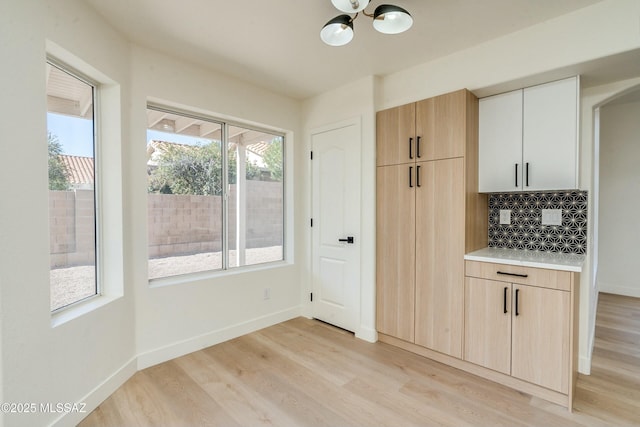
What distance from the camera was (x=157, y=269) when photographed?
263cm

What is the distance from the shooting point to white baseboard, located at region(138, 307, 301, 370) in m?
2.47

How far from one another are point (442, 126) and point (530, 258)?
48.2 inches

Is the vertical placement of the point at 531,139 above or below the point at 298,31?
below

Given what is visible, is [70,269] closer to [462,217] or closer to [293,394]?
[293,394]

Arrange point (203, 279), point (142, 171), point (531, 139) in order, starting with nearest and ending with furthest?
point (531, 139), point (142, 171), point (203, 279)

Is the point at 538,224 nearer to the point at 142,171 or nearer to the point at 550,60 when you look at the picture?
the point at 550,60

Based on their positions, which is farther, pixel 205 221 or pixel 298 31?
pixel 205 221

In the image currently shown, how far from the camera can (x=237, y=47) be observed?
242cm

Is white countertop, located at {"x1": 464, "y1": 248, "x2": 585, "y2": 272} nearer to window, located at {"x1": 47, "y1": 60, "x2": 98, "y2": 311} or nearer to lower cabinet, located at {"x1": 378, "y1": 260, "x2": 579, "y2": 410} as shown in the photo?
lower cabinet, located at {"x1": 378, "y1": 260, "x2": 579, "y2": 410}

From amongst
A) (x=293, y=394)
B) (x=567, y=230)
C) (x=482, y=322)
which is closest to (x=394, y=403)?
(x=293, y=394)

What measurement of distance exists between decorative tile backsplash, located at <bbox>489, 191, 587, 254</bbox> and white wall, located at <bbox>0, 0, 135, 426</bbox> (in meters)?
Result: 3.29

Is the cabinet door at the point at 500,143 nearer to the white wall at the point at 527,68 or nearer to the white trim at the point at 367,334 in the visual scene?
the white wall at the point at 527,68

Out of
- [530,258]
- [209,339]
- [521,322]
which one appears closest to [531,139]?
[530,258]

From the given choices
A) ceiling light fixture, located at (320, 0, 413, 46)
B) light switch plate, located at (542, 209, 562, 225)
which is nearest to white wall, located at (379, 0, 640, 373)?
light switch plate, located at (542, 209, 562, 225)
